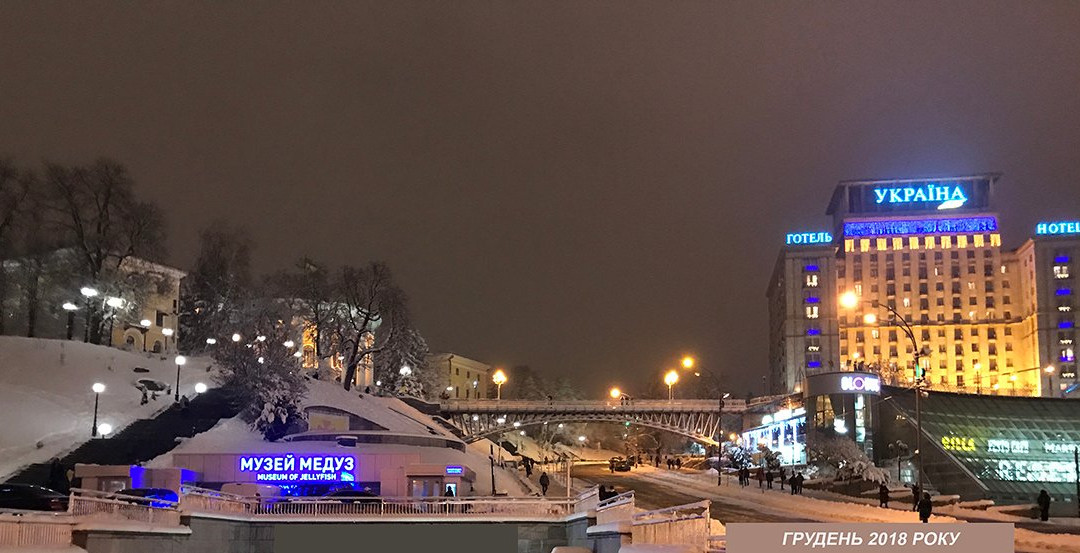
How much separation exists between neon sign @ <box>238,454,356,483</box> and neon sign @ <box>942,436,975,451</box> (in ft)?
136

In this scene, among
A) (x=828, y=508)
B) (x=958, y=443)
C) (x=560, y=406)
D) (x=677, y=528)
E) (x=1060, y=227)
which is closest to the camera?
(x=677, y=528)

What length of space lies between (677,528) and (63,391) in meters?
51.3

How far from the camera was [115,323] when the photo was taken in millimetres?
78688

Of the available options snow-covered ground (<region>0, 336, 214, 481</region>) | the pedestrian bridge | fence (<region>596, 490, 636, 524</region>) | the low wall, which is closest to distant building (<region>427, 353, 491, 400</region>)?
the pedestrian bridge

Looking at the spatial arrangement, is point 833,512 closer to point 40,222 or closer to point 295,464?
point 295,464

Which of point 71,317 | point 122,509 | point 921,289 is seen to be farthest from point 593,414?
point 921,289

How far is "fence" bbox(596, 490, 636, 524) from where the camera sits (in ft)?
82.1

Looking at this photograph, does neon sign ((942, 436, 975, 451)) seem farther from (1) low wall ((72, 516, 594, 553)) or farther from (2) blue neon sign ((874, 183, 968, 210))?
(2) blue neon sign ((874, 183, 968, 210))

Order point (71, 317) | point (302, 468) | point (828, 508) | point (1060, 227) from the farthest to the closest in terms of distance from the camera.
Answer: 1. point (1060, 227)
2. point (71, 317)
3. point (302, 468)
4. point (828, 508)

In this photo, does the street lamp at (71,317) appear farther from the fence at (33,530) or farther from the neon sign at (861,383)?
the neon sign at (861,383)

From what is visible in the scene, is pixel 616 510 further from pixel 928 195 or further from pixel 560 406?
pixel 928 195

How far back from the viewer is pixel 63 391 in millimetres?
60156

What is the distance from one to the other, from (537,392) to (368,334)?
319 feet

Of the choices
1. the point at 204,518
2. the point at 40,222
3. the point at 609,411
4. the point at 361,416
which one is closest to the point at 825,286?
the point at 609,411
